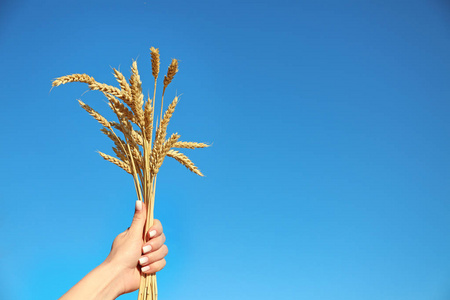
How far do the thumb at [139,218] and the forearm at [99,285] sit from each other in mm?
284

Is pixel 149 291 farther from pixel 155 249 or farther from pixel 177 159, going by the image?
pixel 177 159

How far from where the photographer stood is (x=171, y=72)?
1.81 meters

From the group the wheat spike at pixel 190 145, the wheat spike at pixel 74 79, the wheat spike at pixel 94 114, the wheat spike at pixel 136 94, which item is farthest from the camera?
the wheat spike at pixel 190 145

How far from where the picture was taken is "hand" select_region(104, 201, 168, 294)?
6.26 ft

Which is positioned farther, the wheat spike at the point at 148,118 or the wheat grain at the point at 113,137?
the wheat grain at the point at 113,137

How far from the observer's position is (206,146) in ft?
6.66

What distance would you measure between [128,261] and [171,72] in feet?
4.12

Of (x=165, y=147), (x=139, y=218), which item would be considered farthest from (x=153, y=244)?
(x=165, y=147)

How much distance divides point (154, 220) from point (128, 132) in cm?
62

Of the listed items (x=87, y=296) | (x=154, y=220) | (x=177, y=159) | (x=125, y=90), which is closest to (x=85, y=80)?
(x=125, y=90)

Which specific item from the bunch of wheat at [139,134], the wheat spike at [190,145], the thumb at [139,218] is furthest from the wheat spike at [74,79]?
the thumb at [139,218]

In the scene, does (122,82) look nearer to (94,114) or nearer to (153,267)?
(94,114)

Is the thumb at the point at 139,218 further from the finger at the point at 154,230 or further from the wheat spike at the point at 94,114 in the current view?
the wheat spike at the point at 94,114

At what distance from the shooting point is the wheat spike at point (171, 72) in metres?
1.75
